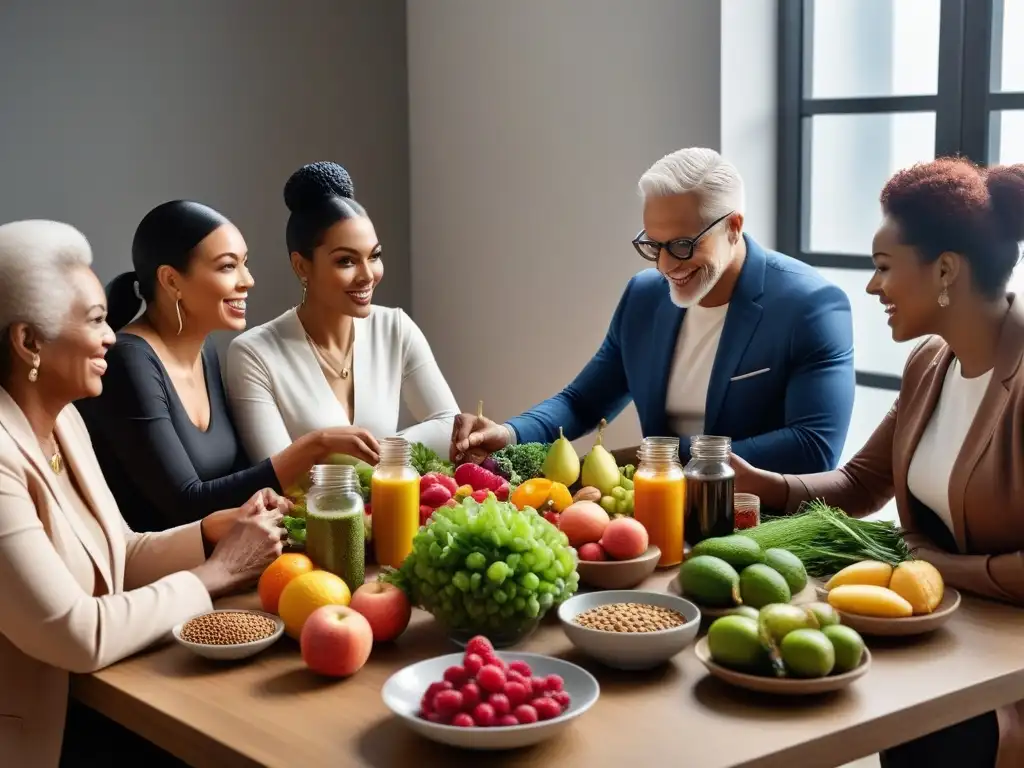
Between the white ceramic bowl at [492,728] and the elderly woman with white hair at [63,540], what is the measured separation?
419 millimetres

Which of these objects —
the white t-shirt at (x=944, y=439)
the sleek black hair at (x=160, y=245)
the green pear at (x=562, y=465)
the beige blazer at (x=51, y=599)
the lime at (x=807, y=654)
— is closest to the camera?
the lime at (x=807, y=654)

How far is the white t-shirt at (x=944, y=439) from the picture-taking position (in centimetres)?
211

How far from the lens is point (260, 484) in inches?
97.0

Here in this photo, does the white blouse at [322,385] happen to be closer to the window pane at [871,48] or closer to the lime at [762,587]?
the lime at [762,587]

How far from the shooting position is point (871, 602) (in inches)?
69.1

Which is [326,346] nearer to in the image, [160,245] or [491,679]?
[160,245]

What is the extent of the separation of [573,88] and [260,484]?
7.58 feet

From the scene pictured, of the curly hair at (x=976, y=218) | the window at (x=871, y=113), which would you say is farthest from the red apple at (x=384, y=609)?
the window at (x=871, y=113)

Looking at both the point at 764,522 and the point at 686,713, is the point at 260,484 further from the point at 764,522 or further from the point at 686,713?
the point at 686,713

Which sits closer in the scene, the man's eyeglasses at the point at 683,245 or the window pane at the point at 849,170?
the man's eyeglasses at the point at 683,245

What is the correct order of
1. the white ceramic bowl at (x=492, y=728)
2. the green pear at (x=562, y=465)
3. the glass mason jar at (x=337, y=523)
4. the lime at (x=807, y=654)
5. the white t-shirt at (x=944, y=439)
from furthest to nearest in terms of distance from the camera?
the green pear at (x=562, y=465), the white t-shirt at (x=944, y=439), the glass mason jar at (x=337, y=523), the lime at (x=807, y=654), the white ceramic bowl at (x=492, y=728)

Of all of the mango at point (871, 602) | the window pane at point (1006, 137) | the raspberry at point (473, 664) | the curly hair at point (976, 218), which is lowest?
the mango at point (871, 602)

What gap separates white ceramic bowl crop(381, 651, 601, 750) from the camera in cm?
138

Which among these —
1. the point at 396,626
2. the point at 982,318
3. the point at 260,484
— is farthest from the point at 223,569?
the point at 982,318
